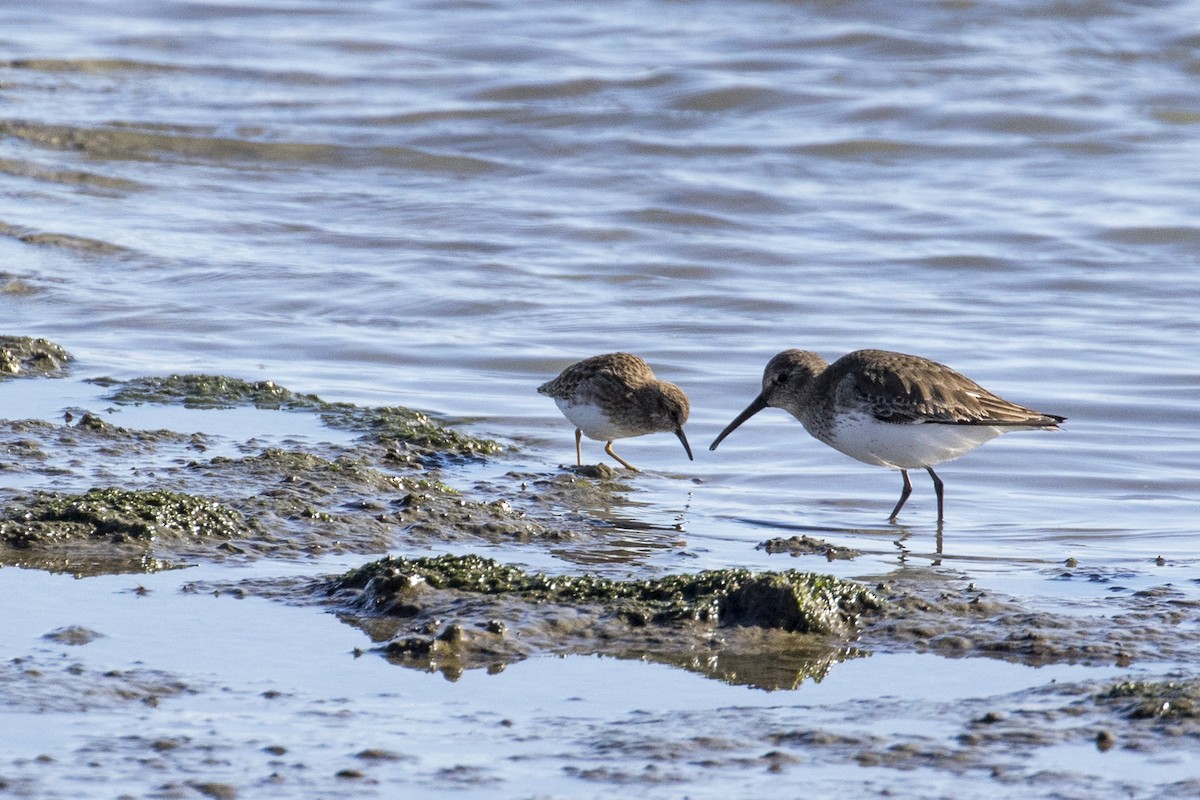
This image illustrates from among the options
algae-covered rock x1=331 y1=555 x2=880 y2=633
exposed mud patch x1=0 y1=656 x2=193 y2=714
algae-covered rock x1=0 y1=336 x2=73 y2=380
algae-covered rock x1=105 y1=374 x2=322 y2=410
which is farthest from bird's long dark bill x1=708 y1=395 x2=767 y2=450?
exposed mud patch x1=0 y1=656 x2=193 y2=714

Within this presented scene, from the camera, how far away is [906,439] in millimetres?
7672

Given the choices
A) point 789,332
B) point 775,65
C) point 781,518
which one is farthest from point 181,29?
point 781,518

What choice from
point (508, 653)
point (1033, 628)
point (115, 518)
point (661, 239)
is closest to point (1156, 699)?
point (1033, 628)

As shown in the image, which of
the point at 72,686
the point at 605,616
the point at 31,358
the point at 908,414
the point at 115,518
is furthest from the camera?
the point at 31,358

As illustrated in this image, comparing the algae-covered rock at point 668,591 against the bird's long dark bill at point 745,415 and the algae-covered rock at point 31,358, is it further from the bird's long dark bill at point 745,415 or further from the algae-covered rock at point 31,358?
the algae-covered rock at point 31,358

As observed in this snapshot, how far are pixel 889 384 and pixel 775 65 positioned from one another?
42.2 ft

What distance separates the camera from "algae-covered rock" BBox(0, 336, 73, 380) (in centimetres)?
901

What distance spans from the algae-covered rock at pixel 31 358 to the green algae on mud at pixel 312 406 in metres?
0.40

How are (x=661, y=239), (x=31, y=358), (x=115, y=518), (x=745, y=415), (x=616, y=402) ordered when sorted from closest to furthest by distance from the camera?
(x=115, y=518) < (x=616, y=402) < (x=745, y=415) < (x=31, y=358) < (x=661, y=239)

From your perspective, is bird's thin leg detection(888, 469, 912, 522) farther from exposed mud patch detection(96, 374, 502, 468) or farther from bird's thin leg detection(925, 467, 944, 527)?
exposed mud patch detection(96, 374, 502, 468)

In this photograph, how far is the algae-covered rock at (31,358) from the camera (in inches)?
355

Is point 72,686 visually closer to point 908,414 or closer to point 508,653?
point 508,653

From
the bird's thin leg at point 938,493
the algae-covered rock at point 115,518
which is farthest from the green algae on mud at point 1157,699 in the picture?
the algae-covered rock at point 115,518

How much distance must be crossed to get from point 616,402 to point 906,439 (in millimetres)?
1605
